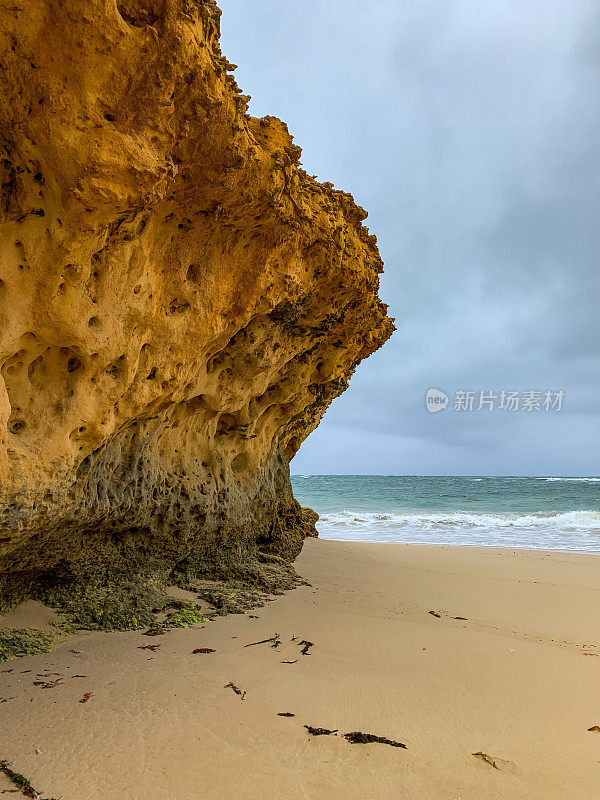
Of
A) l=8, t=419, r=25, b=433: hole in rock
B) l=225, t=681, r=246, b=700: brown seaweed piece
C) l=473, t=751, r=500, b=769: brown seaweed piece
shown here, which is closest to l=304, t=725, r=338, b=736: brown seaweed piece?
l=225, t=681, r=246, b=700: brown seaweed piece

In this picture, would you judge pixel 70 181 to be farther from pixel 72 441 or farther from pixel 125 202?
pixel 72 441

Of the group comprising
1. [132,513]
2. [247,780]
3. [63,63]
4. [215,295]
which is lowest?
[247,780]

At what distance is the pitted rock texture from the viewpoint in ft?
8.78

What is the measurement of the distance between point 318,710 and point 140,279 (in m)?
3.05

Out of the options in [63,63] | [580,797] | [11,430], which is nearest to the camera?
[580,797]

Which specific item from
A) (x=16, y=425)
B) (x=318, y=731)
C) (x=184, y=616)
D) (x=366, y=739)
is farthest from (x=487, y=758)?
(x=16, y=425)

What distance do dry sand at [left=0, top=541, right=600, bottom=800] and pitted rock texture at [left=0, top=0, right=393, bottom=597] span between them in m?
1.05

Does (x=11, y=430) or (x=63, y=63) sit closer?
(x=63, y=63)

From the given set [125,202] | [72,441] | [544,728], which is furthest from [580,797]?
[125,202]

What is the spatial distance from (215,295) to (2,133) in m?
1.76

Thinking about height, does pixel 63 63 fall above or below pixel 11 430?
above

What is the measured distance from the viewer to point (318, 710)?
2.80 meters

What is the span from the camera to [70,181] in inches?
108

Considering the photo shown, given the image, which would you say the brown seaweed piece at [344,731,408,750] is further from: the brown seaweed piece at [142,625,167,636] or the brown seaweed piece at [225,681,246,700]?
the brown seaweed piece at [142,625,167,636]
